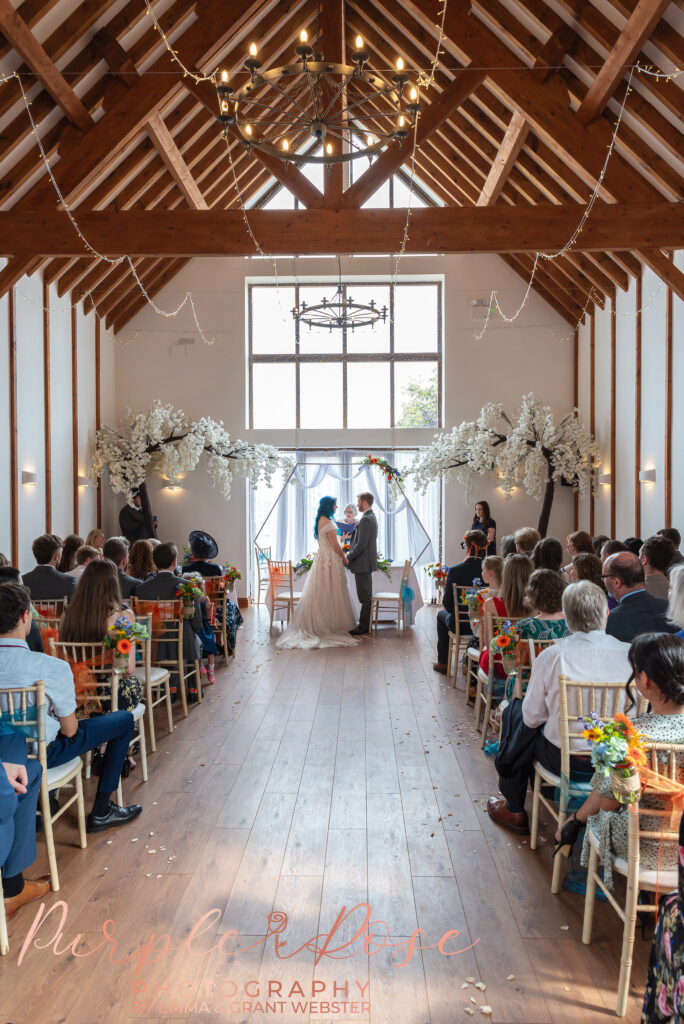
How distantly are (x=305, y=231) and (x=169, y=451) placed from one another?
5.13 metres

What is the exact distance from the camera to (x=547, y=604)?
4.00 m

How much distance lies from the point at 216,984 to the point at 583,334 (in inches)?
429

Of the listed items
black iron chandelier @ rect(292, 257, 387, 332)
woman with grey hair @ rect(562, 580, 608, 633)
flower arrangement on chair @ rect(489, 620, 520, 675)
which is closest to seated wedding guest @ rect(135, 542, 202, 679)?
flower arrangement on chair @ rect(489, 620, 520, 675)

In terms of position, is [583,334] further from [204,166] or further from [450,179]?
[204,166]

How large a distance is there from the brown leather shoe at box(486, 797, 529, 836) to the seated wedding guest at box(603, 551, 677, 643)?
1090 mm

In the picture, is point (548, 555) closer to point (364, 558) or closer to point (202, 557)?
point (202, 557)

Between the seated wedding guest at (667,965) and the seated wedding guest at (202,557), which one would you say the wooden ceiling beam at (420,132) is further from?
the seated wedding guest at (667,965)

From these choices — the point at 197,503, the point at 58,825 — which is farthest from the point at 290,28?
the point at 58,825

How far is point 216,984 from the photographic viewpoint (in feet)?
8.37

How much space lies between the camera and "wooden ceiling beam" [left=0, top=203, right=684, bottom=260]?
22.6ft

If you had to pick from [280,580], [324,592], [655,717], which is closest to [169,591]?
[324,592]

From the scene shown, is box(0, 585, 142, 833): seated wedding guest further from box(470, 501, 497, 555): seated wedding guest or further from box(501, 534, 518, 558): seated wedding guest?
box(470, 501, 497, 555): seated wedding guest

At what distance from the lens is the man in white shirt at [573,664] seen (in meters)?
3.26

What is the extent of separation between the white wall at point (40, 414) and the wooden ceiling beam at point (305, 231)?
1.82 m
